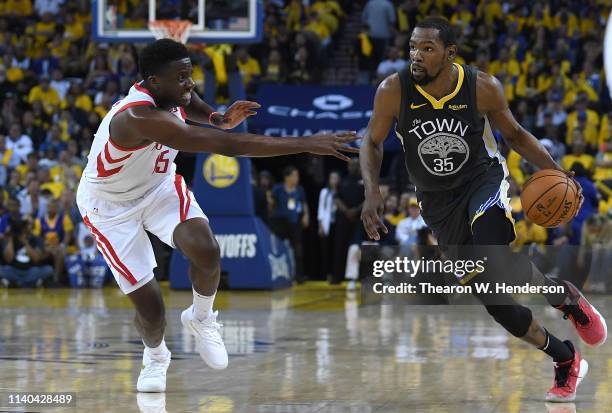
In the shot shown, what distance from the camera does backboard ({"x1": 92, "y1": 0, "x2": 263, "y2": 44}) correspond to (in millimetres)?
13461

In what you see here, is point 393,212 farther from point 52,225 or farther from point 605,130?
point 52,225

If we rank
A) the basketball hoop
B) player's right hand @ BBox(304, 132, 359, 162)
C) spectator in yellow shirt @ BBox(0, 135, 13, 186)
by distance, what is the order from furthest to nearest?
spectator in yellow shirt @ BBox(0, 135, 13, 186) → the basketball hoop → player's right hand @ BBox(304, 132, 359, 162)

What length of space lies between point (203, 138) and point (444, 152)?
1.39m

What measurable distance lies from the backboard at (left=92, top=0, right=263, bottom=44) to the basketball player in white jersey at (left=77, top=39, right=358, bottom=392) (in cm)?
689

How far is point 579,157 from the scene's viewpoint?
15.0m

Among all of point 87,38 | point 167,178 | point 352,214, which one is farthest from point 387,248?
point 87,38

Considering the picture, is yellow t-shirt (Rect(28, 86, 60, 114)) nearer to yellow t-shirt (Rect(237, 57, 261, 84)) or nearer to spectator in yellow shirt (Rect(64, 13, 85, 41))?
spectator in yellow shirt (Rect(64, 13, 85, 41))

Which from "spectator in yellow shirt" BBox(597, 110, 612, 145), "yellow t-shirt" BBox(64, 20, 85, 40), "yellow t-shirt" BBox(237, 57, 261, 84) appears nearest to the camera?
"spectator in yellow shirt" BBox(597, 110, 612, 145)

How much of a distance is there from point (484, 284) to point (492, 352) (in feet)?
7.26

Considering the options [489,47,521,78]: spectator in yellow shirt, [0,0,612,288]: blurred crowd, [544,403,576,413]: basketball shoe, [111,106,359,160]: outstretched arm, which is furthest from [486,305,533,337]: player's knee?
[489,47,521,78]: spectator in yellow shirt

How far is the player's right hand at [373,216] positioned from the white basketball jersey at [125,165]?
49.3 inches

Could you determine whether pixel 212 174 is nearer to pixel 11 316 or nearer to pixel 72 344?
pixel 11 316

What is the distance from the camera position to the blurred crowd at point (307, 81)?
15.1 metres

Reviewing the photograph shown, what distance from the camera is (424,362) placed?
7570 millimetres
